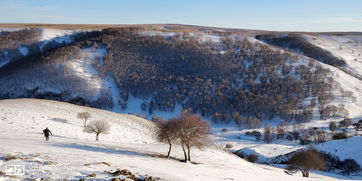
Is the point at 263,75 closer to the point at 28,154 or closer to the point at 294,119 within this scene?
the point at 294,119

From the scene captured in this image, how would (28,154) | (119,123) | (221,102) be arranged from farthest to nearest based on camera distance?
1. (221,102)
2. (119,123)
3. (28,154)

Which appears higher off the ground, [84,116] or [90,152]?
[90,152]

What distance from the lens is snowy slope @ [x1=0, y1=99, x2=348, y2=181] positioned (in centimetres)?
1892

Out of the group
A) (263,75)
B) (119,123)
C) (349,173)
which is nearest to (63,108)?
(119,123)

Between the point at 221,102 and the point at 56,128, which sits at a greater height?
the point at 56,128

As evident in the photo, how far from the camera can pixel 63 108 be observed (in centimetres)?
5822

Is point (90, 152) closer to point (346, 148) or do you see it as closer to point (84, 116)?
point (84, 116)

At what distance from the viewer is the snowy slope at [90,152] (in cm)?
1892

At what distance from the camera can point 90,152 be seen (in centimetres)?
2634

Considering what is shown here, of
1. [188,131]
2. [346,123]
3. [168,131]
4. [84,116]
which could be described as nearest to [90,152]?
[168,131]

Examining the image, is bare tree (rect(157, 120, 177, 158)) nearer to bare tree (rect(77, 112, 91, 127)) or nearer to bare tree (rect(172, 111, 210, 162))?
bare tree (rect(172, 111, 210, 162))

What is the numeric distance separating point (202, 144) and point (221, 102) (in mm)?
113226

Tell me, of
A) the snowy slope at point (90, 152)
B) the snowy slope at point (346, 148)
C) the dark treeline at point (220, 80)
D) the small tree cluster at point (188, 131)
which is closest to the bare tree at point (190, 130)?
the small tree cluster at point (188, 131)

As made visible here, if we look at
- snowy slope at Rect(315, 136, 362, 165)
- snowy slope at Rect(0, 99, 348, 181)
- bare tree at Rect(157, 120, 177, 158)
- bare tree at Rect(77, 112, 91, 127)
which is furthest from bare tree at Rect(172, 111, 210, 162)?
snowy slope at Rect(315, 136, 362, 165)
